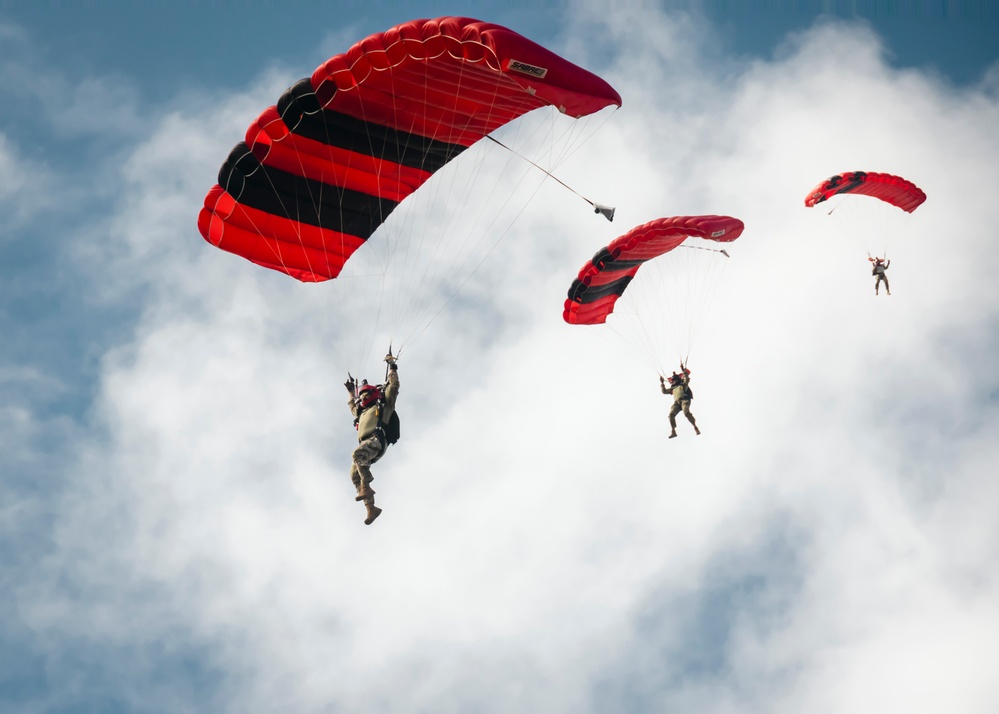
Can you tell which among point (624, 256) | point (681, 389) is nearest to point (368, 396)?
point (624, 256)

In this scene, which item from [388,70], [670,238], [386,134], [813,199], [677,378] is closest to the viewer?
[388,70]

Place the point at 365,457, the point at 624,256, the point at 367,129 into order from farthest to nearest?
the point at 624,256, the point at 367,129, the point at 365,457

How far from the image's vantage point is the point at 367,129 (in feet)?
55.1

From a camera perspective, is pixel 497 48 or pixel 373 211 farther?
pixel 373 211

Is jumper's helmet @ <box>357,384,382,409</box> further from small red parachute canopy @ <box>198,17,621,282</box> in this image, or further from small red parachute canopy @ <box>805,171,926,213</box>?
small red parachute canopy @ <box>805,171,926,213</box>

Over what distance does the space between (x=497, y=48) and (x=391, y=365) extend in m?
4.97

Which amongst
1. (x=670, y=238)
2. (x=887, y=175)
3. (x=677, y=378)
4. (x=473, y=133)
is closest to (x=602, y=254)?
(x=670, y=238)

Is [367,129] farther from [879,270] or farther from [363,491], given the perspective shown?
[879,270]

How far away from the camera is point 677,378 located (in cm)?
2414

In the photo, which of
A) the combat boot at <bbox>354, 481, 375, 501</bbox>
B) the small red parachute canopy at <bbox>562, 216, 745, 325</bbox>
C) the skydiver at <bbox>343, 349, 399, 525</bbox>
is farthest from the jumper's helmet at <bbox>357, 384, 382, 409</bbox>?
the small red parachute canopy at <bbox>562, 216, 745, 325</bbox>

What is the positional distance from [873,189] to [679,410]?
9134 millimetres

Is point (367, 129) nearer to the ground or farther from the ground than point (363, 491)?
farther from the ground

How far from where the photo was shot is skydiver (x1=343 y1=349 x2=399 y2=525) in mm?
16078

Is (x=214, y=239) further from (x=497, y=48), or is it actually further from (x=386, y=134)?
(x=497, y=48)
